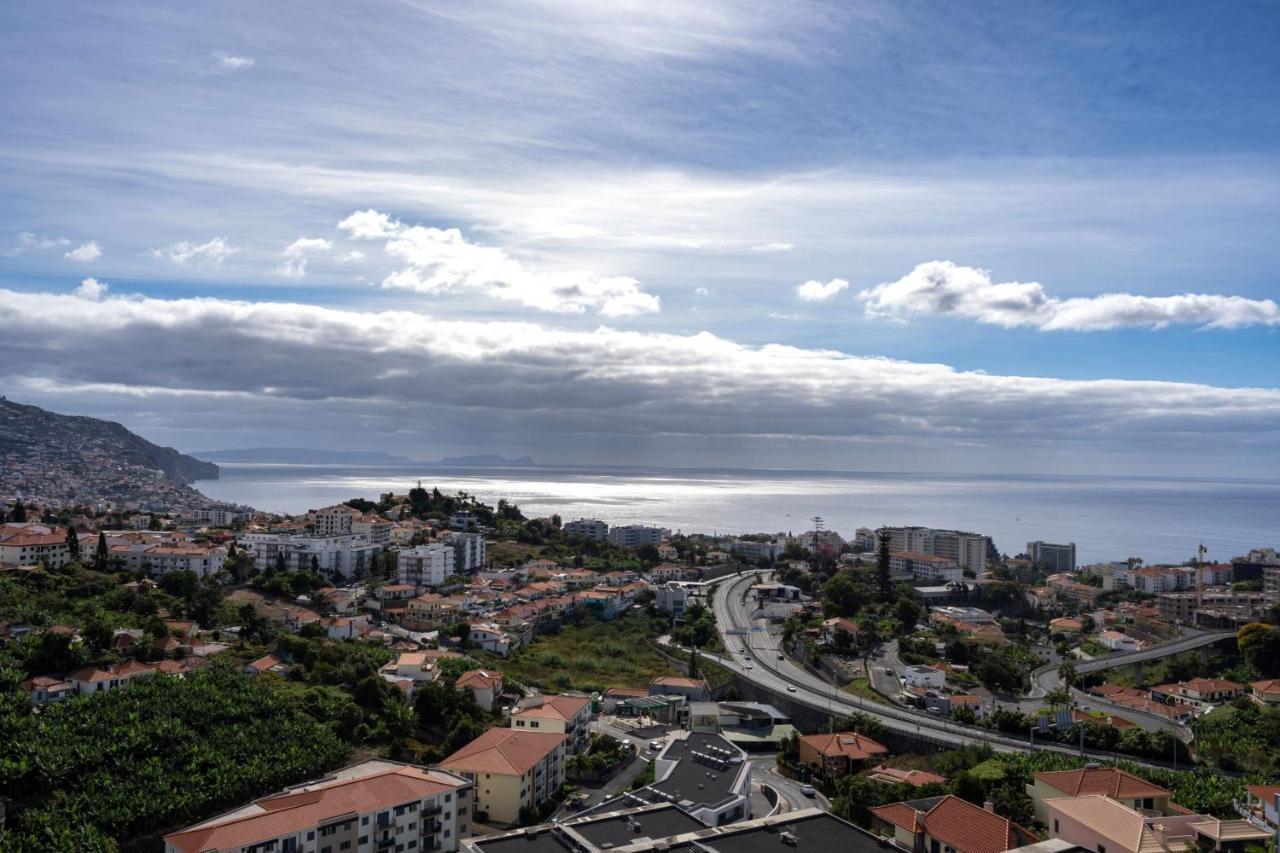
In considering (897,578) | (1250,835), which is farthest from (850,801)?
(897,578)

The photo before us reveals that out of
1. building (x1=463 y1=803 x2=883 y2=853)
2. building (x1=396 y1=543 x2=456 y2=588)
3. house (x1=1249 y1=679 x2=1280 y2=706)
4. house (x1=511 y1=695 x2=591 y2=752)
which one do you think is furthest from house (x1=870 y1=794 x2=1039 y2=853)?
building (x1=396 y1=543 x2=456 y2=588)

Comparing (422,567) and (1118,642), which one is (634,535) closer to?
(422,567)

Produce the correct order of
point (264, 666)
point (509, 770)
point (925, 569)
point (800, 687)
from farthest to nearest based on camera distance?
1. point (925, 569)
2. point (800, 687)
3. point (264, 666)
4. point (509, 770)

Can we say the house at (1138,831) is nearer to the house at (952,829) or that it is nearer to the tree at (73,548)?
the house at (952,829)

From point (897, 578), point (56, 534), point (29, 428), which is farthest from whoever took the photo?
point (29, 428)

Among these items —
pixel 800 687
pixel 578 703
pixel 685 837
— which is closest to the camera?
pixel 685 837

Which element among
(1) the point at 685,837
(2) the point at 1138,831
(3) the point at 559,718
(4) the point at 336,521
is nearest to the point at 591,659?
(3) the point at 559,718

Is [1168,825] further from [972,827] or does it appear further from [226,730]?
[226,730]
